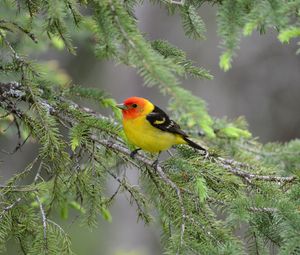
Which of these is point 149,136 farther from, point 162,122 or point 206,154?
point 206,154

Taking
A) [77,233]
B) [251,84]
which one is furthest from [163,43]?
[251,84]

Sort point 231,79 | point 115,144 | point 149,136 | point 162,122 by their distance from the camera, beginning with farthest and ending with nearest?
point 231,79
point 162,122
point 149,136
point 115,144

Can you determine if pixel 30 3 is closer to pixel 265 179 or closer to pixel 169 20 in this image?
pixel 265 179

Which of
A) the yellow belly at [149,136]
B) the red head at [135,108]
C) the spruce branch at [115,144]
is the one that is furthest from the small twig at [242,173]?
the red head at [135,108]

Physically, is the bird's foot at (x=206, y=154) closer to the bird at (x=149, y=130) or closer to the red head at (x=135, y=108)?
the bird at (x=149, y=130)

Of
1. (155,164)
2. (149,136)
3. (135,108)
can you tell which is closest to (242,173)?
(155,164)

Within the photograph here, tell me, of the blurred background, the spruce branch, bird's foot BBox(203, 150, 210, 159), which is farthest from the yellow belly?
the blurred background

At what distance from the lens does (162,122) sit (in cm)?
399

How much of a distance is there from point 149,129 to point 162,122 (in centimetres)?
11

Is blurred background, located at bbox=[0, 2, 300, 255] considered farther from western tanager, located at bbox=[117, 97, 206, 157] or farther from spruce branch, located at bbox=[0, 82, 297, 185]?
spruce branch, located at bbox=[0, 82, 297, 185]

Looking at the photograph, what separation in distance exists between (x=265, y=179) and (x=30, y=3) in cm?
159

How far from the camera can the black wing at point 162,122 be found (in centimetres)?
392

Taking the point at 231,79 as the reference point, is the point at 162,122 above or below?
above

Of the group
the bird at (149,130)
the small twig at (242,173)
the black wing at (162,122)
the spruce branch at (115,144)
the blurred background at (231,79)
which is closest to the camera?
the small twig at (242,173)
